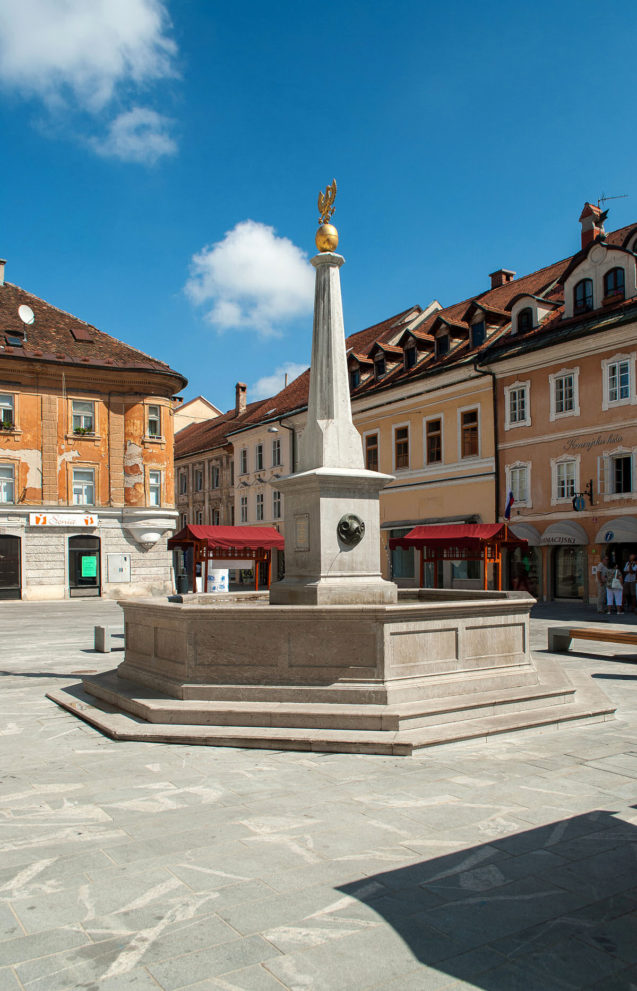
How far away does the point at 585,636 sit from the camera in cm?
1320

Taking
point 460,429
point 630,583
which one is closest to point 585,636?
point 630,583

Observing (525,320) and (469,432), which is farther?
(469,432)

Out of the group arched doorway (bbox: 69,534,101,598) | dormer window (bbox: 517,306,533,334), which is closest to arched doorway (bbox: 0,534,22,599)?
arched doorway (bbox: 69,534,101,598)

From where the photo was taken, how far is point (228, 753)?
280 inches

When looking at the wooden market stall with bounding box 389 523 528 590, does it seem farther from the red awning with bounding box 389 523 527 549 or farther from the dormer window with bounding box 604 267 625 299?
the dormer window with bounding box 604 267 625 299

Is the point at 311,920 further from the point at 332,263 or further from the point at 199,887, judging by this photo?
the point at 332,263

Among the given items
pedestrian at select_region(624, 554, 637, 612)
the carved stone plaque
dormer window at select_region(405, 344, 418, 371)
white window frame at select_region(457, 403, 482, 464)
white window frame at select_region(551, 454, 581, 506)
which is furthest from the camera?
dormer window at select_region(405, 344, 418, 371)

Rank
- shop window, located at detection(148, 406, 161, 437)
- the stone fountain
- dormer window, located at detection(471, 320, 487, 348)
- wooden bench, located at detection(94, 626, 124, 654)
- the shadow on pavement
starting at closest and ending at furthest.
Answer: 1. the shadow on pavement
2. the stone fountain
3. wooden bench, located at detection(94, 626, 124, 654)
4. dormer window, located at detection(471, 320, 487, 348)
5. shop window, located at detection(148, 406, 161, 437)

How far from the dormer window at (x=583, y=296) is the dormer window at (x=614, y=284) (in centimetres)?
73

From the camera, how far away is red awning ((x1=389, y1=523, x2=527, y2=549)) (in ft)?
73.9

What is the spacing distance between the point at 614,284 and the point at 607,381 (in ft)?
11.3

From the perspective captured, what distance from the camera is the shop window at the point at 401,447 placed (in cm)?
3572

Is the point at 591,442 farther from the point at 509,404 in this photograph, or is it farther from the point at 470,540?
the point at 470,540

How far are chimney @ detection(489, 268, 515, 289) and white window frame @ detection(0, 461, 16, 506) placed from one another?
77.9 feet
